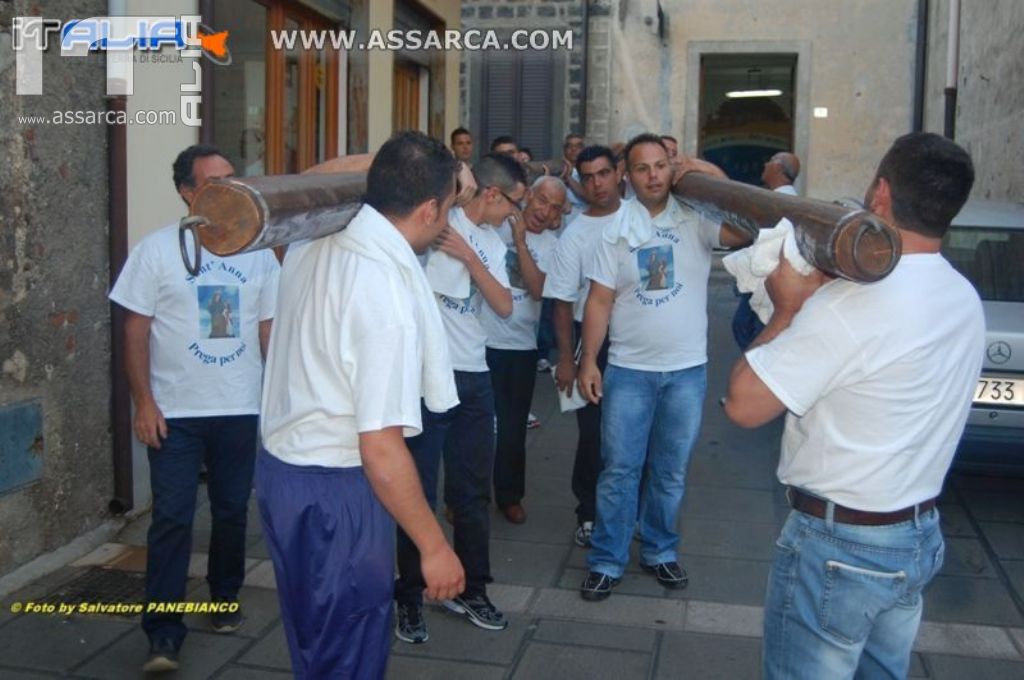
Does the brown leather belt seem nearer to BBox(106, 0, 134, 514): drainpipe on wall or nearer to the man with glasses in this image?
the man with glasses

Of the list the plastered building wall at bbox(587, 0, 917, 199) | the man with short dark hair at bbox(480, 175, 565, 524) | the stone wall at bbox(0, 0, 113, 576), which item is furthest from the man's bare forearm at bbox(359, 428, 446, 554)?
the plastered building wall at bbox(587, 0, 917, 199)

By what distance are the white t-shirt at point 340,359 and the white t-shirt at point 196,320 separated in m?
1.33

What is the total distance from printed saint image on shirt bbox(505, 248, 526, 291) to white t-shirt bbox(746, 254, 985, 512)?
3.29 meters

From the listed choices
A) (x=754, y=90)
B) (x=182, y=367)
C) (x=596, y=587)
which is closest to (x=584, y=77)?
(x=754, y=90)

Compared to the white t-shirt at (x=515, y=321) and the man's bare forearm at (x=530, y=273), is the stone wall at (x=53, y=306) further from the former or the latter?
the man's bare forearm at (x=530, y=273)

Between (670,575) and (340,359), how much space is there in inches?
108

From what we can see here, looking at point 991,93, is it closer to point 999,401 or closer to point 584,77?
point 584,77

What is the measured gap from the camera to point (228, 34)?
6570 mm

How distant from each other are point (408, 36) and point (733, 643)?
260 inches

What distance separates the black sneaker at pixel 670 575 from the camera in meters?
5.07

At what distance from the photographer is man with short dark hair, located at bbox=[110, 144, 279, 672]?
421 cm

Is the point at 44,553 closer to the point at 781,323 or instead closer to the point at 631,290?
the point at 631,290

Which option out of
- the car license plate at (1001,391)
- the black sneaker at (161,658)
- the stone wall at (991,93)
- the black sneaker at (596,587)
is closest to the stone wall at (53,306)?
the black sneaker at (161,658)

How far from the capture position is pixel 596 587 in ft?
16.2
